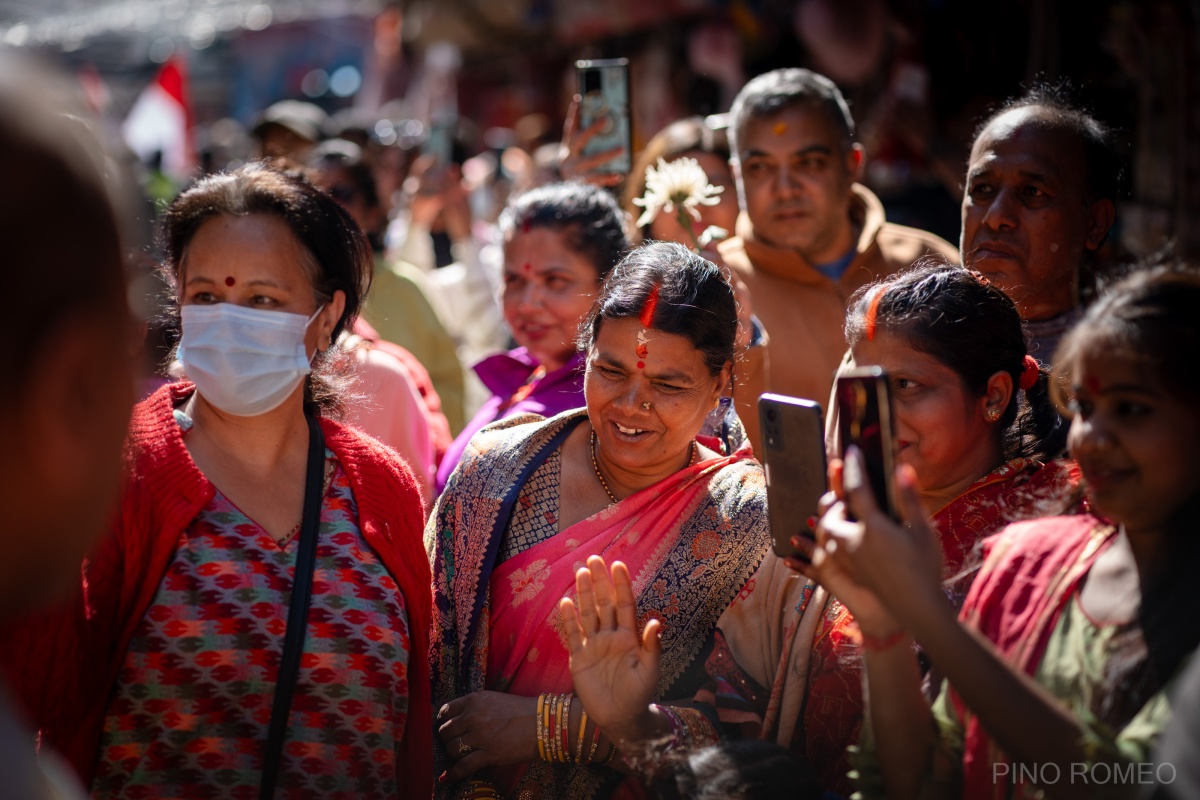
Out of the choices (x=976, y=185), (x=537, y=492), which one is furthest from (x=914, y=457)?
(x=976, y=185)

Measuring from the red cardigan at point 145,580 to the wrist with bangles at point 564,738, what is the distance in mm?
332

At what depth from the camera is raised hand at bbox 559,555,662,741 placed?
2.15 meters

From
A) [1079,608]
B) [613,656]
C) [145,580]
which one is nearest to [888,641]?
[1079,608]

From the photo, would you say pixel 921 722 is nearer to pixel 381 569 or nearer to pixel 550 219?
pixel 381 569

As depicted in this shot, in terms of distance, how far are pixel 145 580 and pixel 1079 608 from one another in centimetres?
181

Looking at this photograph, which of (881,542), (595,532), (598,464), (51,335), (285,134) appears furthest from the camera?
(285,134)

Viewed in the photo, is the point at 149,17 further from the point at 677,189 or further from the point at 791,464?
the point at 791,464

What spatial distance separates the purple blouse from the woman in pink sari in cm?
48

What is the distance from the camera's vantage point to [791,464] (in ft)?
6.59

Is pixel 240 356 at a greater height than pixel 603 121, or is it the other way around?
pixel 603 121

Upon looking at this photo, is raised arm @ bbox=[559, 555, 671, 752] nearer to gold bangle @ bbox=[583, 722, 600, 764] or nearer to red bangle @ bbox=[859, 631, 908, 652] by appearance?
gold bangle @ bbox=[583, 722, 600, 764]

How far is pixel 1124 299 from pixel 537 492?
1.43 metres

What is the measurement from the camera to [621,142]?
4141 mm

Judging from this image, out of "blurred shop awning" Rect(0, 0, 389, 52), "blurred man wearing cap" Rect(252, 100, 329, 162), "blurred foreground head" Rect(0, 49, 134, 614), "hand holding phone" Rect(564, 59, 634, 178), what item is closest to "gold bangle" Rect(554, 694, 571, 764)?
"blurred foreground head" Rect(0, 49, 134, 614)
